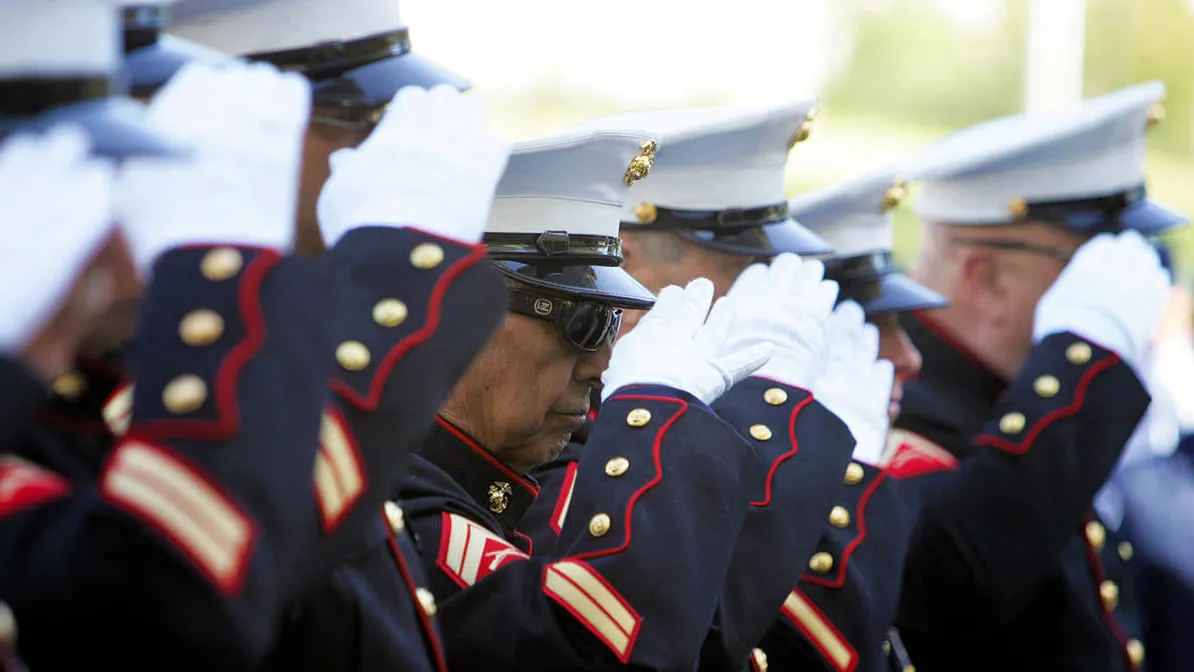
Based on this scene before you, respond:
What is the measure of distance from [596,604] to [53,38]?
1316mm

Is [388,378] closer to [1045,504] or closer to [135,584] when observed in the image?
[135,584]

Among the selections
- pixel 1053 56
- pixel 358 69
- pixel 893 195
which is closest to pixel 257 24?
pixel 358 69

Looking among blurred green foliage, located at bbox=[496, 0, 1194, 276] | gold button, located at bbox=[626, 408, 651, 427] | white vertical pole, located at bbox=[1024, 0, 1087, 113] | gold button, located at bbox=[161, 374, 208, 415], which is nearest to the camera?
gold button, located at bbox=[161, 374, 208, 415]

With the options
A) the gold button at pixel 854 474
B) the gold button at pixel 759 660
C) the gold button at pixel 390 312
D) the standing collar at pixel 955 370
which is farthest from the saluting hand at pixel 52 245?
the standing collar at pixel 955 370

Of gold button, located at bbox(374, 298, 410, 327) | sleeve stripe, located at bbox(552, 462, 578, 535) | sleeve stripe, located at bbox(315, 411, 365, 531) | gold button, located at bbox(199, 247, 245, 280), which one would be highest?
gold button, located at bbox(199, 247, 245, 280)

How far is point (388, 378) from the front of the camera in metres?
1.81

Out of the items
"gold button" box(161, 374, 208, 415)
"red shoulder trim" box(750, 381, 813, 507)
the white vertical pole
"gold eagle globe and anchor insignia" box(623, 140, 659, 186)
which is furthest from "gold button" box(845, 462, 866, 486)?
the white vertical pole

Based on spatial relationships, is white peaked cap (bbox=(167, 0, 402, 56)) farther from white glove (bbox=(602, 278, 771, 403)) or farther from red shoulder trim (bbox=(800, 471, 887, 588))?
red shoulder trim (bbox=(800, 471, 887, 588))

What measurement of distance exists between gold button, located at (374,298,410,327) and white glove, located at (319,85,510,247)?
106mm

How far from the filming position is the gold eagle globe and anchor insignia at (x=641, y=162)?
3.16m

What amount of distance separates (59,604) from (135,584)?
0.24ft

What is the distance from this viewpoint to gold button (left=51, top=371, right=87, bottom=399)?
1673 millimetres

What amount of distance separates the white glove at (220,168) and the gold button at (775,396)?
1618mm

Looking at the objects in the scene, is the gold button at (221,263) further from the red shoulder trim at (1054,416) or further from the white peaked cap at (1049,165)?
the white peaked cap at (1049,165)
